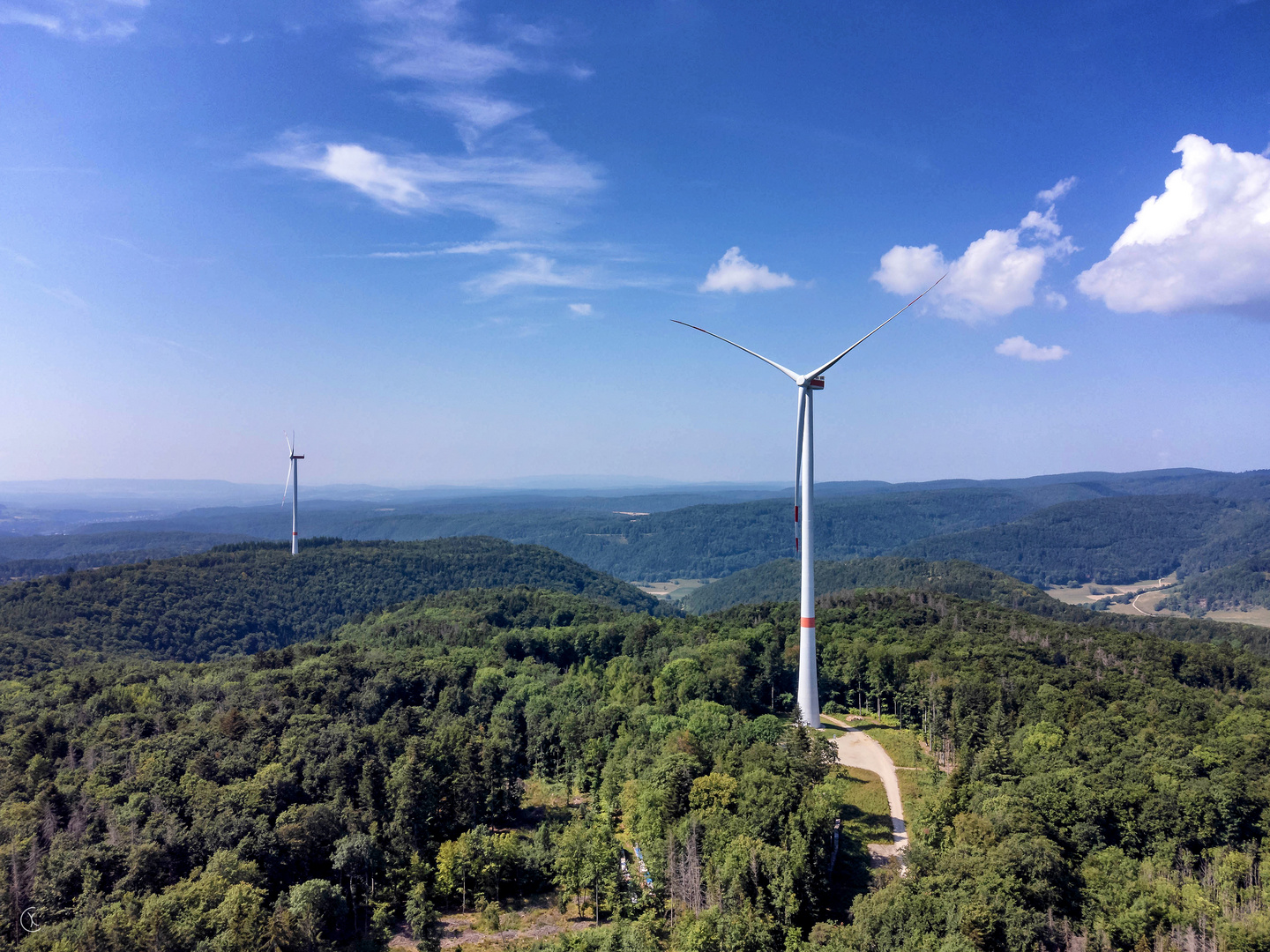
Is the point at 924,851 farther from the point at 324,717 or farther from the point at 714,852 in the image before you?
the point at 324,717

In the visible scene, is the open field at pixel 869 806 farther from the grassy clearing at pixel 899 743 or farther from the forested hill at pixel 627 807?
the grassy clearing at pixel 899 743

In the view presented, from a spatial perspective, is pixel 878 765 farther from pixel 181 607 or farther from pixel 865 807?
pixel 181 607

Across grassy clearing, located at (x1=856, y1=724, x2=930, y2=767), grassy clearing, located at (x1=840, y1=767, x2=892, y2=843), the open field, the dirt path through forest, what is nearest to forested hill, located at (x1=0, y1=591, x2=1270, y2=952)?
grassy clearing, located at (x1=840, y1=767, x2=892, y2=843)

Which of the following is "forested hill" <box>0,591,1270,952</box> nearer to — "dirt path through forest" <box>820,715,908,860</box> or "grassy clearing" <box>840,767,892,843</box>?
"grassy clearing" <box>840,767,892,843</box>

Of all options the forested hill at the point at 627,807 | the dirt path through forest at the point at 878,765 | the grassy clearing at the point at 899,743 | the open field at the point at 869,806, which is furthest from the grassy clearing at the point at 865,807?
the grassy clearing at the point at 899,743

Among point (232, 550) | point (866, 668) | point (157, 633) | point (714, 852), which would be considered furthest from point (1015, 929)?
point (232, 550)
